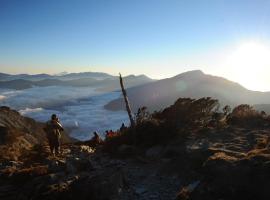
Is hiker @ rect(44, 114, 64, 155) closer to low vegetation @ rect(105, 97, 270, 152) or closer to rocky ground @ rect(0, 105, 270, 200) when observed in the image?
rocky ground @ rect(0, 105, 270, 200)

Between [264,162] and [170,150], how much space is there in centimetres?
627

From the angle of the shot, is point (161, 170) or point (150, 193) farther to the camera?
point (161, 170)

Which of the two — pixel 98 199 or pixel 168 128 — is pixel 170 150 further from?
pixel 98 199

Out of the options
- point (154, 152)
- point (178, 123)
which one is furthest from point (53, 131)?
point (178, 123)

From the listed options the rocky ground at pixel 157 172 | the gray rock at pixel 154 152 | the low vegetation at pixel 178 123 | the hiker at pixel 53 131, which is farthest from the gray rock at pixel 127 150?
the hiker at pixel 53 131

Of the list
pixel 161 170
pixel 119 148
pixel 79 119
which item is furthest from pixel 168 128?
pixel 79 119

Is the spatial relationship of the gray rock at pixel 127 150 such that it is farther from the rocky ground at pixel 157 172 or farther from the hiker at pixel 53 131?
the hiker at pixel 53 131

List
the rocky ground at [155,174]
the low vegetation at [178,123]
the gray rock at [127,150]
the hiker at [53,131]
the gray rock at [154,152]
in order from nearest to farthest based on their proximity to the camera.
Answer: the rocky ground at [155,174] → the gray rock at [154,152] → the gray rock at [127,150] → the hiker at [53,131] → the low vegetation at [178,123]

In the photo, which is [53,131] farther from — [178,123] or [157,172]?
[178,123]

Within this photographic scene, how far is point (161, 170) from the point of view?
1523 centimetres

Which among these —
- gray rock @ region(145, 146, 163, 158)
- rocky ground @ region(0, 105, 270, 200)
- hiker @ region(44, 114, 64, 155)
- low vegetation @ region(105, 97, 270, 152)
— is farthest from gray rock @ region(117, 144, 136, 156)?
hiker @ region(44, 114, 64, 155)

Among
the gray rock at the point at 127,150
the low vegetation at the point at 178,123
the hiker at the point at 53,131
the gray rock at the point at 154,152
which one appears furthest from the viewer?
the low vegetation at the point at 178,123

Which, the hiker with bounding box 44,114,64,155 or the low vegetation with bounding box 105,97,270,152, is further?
the low vegetation with bounding box 105,97,270,152

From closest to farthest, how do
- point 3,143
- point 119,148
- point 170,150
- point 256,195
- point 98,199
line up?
1. point 256,195
2. point 98,199
3. point 170,150
4. point 119,148
5. point 3,143
